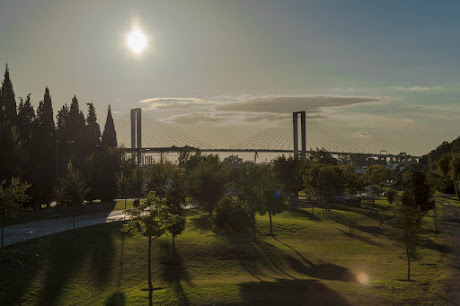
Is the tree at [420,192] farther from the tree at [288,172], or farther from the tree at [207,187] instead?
the tree at [288,172]

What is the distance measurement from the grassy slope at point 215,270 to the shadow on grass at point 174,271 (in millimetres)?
72

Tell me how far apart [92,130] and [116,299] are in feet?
200

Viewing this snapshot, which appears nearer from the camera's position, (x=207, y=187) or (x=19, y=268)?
(x=19, y=268)

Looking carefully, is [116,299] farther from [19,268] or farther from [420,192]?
[420,192]

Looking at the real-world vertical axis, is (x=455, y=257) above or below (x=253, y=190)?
below

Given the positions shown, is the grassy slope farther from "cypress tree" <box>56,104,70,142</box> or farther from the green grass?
"cypress tree" <box>56,104,70,142</box>

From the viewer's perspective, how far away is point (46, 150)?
6062cm

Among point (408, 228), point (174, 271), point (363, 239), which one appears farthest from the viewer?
point (363, 239)

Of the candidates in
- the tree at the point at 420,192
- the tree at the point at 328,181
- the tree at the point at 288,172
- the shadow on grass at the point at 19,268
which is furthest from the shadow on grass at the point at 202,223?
the tree at the point at 288,172

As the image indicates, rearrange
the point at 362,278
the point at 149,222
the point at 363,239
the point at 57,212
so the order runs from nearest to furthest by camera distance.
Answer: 1. the point at 149,222
2. the point at 362,278
3. the point at 363,239
4. the point at 57,212

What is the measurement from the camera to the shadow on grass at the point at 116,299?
2273 centimetres

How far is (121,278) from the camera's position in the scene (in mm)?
27734

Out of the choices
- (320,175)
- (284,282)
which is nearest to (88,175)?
(320,175)

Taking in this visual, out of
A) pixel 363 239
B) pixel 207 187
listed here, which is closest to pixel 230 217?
pixel 207 187
